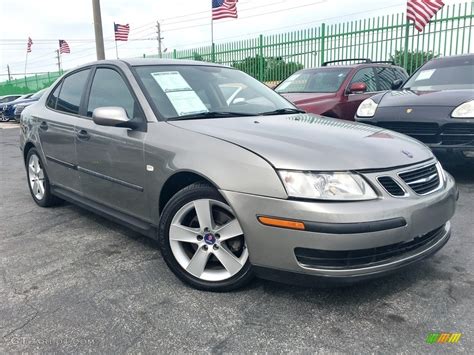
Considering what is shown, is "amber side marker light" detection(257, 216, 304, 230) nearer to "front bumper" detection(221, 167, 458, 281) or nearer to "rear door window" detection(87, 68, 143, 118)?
"front bumper" detection(221, 167, 458, 281)

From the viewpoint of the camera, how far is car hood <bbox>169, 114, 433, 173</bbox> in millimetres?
2463

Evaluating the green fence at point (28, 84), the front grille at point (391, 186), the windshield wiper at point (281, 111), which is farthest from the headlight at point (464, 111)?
the green fence at point (28, 84)

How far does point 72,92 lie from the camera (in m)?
4.23

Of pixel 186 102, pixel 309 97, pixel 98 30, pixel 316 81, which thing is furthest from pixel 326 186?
pixel 98 30

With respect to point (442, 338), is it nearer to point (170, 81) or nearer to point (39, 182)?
point (170, 81)

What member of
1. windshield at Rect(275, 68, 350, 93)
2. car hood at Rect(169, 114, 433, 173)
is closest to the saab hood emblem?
car hood at Rect(169, 114, 433, 173)

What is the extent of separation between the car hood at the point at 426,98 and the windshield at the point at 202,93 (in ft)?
6.66

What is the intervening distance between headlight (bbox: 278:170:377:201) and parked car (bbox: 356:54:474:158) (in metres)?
3.00

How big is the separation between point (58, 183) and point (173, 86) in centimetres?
175

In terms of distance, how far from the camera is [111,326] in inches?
94.0

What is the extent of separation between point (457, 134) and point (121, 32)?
733 inches

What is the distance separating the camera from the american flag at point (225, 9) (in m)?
15.8

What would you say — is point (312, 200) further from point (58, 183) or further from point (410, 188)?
point (58, 183)

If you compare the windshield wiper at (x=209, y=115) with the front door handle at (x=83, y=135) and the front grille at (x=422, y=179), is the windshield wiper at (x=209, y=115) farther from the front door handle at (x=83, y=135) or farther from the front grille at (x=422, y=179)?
the front grille at (x=422, y=179)
